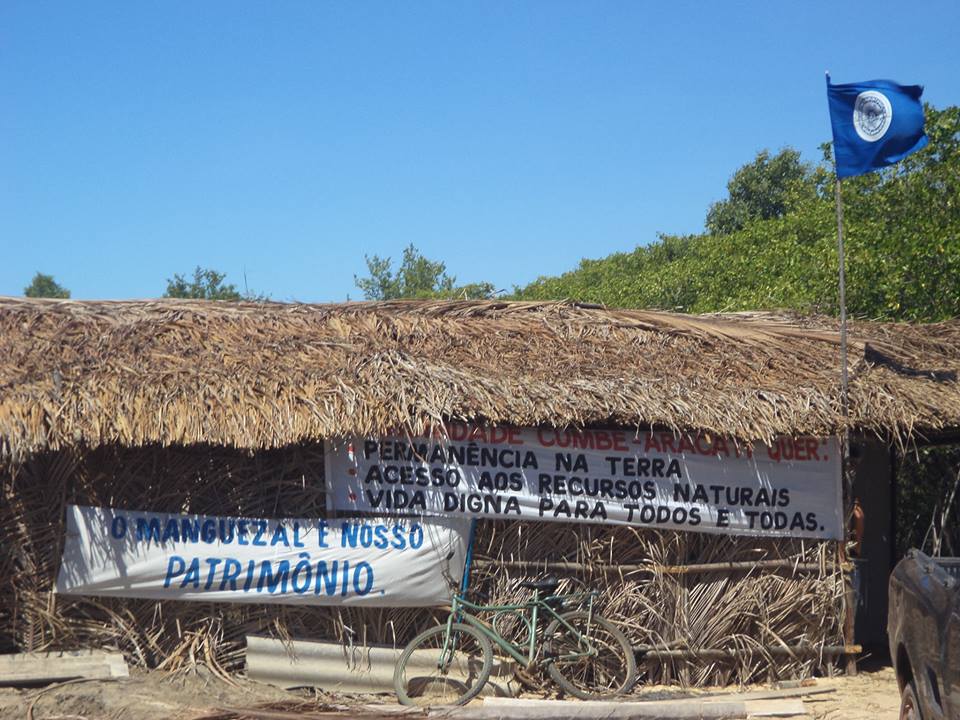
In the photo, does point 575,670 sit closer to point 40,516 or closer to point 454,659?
point 454,659

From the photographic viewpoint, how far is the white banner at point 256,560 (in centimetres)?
804

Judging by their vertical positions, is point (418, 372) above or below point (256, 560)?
above

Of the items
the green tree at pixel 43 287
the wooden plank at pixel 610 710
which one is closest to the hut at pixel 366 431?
the wooden plank at pixel 610 710

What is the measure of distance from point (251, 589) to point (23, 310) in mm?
3570

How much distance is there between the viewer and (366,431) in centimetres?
793

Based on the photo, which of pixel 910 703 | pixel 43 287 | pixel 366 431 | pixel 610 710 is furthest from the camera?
pixel 43 287

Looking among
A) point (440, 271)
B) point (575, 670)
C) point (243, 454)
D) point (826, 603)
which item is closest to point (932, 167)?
point (826, 603)

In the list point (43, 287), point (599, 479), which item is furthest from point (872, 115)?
point (43, 287)

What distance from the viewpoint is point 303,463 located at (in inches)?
330

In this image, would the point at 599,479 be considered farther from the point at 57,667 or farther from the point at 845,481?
the point at 57,667

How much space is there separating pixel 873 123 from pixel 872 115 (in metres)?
0.07

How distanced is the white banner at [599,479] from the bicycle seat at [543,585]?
0.53 meters

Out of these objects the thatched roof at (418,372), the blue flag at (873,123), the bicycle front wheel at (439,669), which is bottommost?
the bicycle front wheel at (439,669)

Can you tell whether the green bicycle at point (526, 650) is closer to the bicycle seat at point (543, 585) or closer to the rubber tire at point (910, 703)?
the bicycle seat at point (543, 585)
